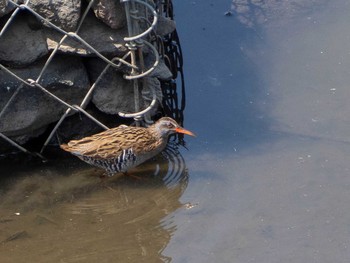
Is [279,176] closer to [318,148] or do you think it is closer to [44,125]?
[318,148]

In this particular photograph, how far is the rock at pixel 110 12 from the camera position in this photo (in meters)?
6.92

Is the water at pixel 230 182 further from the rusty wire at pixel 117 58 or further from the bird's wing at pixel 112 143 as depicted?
the rusty wire at pixel 117 58

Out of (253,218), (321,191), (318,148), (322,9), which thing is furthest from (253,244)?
(322,9)

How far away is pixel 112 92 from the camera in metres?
7.31

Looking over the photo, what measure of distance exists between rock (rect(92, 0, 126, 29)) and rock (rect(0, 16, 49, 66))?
47 centimetres

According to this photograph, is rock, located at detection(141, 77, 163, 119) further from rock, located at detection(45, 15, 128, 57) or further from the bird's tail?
the bird's tail

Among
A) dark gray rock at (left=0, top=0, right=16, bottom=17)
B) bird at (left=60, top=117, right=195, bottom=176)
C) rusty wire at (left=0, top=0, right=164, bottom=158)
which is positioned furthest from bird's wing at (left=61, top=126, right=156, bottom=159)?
dark gray rock at (left=0, top=0, right=16, bottom=17)

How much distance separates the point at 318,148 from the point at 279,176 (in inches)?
18.6

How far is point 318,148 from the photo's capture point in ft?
24.0

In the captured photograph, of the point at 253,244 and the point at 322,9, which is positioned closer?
the point at 253,244

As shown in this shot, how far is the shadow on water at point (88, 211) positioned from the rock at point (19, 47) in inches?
34.4

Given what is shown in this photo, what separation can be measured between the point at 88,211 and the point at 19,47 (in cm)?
132

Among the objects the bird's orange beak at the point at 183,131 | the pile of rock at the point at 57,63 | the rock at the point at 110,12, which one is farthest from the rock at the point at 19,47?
the bird's orange beak at the point at 183,131

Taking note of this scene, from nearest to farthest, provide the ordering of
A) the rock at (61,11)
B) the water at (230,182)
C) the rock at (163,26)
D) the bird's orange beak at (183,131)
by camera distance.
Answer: the water at (230,182) < the rock at (61,11) < the bird's orange beak at (183,131) < the rock at (163,26)
